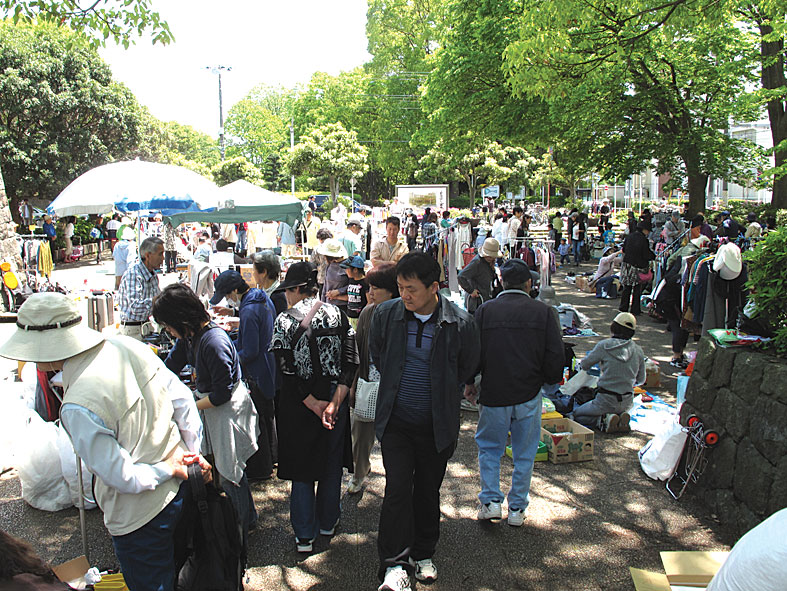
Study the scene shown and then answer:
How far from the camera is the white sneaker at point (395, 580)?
11.2 ft

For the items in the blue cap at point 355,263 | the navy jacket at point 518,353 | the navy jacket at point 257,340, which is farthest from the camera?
the blue cap at point 355,263

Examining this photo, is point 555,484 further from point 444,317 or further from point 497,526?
point 444,317

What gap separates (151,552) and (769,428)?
364cm

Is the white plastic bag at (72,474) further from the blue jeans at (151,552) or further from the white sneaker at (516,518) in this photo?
the white sneaker at (516,518)

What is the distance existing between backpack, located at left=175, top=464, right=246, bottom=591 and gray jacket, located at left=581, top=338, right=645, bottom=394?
4.10 m

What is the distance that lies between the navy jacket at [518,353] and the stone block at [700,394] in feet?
4.69

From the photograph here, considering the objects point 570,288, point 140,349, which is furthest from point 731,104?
point 140,349

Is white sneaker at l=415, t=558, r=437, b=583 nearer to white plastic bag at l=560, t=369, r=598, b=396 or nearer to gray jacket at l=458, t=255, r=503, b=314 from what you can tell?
white plastic bag at l=560, t=369, r=598, b=396

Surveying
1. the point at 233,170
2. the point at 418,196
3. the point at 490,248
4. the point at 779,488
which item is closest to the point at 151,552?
the point at 779,488

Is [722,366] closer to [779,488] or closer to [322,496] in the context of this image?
[779,488]

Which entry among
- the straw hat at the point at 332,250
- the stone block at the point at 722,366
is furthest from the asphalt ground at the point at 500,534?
the straw hat at the point at 332,250

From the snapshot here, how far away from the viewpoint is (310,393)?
375cm

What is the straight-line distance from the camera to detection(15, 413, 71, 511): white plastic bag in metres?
4.60

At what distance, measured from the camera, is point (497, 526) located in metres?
4.34
